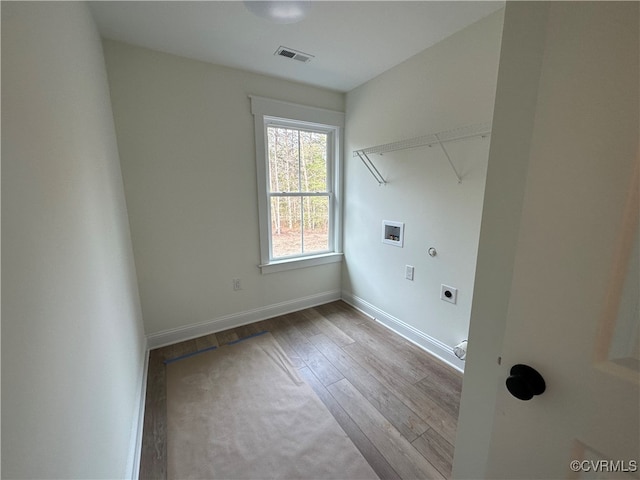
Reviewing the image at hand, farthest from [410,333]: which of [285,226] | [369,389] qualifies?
[285,226]

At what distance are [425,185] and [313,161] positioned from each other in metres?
1.26

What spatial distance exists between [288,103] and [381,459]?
2766 mm

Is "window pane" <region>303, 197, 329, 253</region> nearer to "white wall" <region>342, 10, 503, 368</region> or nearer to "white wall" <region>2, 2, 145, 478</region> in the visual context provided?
"white wall" <region>342, 10, 503, 368</region>

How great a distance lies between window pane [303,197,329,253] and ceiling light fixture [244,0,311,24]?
158cm

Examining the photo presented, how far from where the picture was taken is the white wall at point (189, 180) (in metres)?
1.95

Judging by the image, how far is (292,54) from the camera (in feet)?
6.58

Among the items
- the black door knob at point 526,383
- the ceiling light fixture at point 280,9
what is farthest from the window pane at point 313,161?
the black door knob at point 526,383

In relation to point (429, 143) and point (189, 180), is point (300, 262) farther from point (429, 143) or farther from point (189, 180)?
point (429, 143)

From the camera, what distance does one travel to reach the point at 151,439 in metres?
1.44

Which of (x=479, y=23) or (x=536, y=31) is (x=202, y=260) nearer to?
(x=536, y=31)

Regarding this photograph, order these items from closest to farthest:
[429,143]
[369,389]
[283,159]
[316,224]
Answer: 1. [369,389]
2. [429,143]
3. [283,159]
4. [316,224]

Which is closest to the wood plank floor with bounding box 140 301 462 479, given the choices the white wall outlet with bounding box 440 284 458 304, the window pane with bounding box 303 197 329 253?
the white wall outlet with bounding box 440 284 458 304

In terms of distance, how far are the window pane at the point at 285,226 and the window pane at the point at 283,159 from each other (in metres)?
0.14

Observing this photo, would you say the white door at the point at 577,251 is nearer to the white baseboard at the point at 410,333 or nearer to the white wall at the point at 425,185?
the white wall at the point at 425,185
